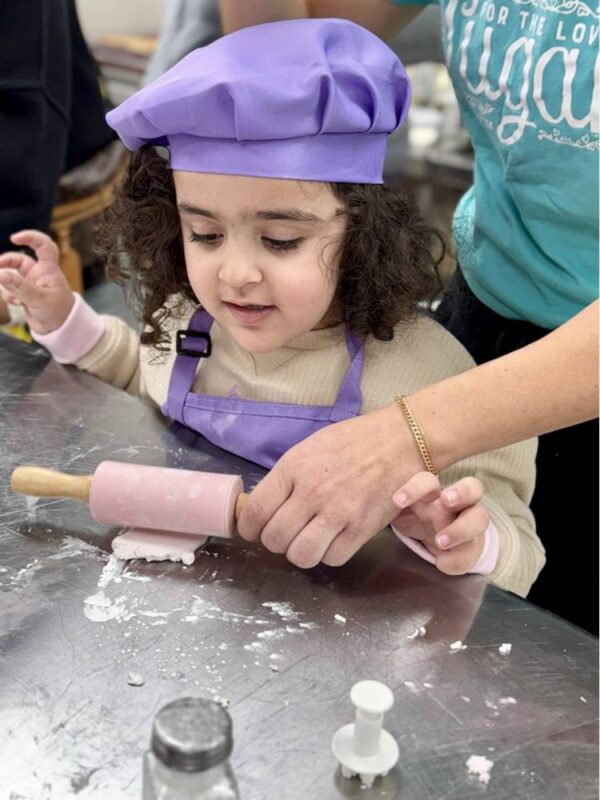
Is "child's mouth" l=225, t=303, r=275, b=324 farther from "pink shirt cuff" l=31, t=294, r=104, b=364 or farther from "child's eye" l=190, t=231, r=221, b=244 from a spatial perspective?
"pink shirt cuff" l=31, t=294, r=104, b=364

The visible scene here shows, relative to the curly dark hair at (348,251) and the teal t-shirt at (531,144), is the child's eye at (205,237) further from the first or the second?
the teal t-shirt at (531,144)

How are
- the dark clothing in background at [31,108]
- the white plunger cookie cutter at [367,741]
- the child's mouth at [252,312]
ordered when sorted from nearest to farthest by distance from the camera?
the white plunger cookie cutter at [367,741] < the child's mouth at [252,312] < the dark clothing in background at [31,108]

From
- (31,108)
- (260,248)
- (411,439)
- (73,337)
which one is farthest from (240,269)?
(31,108)

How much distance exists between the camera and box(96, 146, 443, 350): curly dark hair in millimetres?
1108

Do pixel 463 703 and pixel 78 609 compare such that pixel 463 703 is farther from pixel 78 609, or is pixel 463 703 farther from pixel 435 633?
pixel 78 609

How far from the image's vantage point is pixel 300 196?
3.38ft

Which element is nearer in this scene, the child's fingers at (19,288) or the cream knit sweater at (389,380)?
the cream knit sweater at (389,380)

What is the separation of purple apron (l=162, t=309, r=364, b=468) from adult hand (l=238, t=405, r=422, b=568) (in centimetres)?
19

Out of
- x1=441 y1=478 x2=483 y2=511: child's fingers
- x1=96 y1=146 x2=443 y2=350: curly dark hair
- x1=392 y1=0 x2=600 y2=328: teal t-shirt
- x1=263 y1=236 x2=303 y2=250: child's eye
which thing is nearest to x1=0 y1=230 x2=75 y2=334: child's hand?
x1=96 y1=146 x2=443 y2=350: curly dark hair

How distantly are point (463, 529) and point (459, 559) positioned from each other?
37 mm

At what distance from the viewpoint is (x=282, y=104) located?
95 centimetres

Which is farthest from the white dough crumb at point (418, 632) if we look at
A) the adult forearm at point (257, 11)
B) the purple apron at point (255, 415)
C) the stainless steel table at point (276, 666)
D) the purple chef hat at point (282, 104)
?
A: the adult forearm at point (257, 11)

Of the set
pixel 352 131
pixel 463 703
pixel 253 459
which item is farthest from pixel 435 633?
pixel 352 131

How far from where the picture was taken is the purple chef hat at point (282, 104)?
3.13 ft
